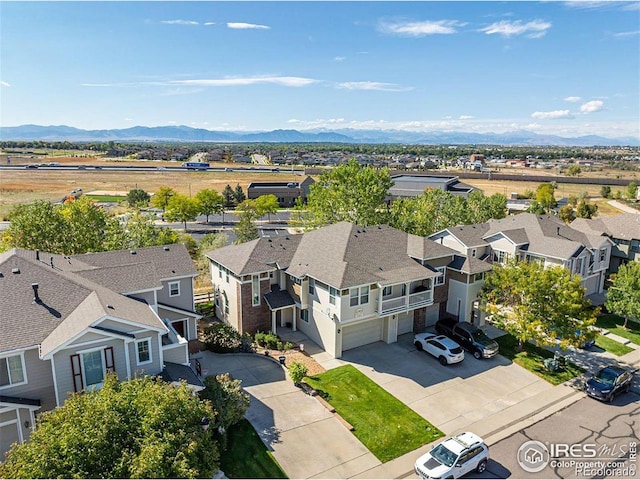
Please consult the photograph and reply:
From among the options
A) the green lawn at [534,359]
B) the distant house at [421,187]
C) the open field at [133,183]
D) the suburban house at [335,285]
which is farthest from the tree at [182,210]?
the green lawn at [534,359]

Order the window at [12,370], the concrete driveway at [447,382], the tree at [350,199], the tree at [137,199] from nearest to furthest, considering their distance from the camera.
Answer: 1. the window at [12,370]
2. the concrete driveway at [447,382]
3. the tree at [350,199]
4. the tree at [137,199]

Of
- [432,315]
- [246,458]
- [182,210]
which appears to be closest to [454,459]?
[246,458]

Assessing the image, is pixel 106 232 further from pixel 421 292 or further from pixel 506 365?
pixel 506 365

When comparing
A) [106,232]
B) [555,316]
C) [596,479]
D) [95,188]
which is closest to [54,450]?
[596,479]

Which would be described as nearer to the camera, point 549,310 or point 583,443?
point 583,443

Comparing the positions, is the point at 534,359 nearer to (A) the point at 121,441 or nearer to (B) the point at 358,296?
(B) the point at 358,296

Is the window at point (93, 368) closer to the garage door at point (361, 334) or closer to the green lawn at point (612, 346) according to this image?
the garage door at point (361, 334)
